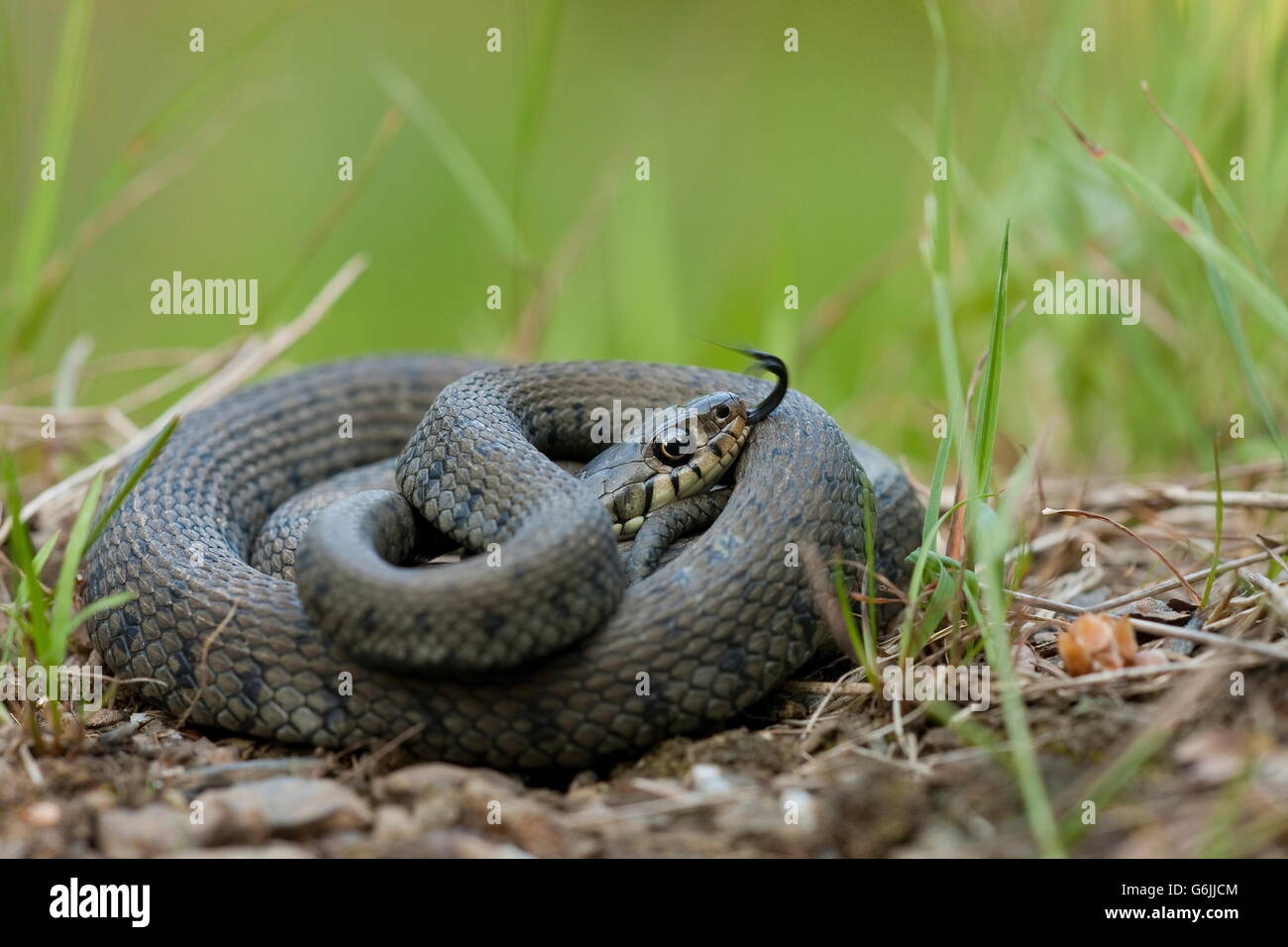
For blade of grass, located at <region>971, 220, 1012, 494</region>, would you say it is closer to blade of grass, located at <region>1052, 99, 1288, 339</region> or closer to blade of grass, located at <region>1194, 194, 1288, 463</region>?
blade of grass, located at <region>1052, 99, 1288, 339</region>

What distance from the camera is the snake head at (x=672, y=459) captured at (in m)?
5.93

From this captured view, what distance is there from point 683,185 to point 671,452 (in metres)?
14.8

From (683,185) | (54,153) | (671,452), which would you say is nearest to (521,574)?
(671,452)

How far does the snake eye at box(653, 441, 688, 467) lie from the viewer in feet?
19.6

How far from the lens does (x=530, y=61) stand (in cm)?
822

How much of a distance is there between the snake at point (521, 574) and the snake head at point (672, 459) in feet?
0.04

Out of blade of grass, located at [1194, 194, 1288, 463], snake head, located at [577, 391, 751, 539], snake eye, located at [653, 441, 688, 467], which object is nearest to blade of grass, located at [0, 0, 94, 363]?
snake head, located at [577, 391, 751, 539]

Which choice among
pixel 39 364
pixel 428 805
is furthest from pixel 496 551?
pixel 39 364

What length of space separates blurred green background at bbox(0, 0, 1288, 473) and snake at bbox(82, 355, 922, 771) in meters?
1.43

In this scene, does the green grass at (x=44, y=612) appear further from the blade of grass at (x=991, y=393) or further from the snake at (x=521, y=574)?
the blade of grass at (x=991, y=393)

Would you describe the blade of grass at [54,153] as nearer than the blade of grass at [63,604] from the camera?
No

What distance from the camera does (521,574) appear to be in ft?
15.3

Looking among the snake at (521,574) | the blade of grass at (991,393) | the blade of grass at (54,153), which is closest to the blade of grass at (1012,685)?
the blade of grass at (991,393)
